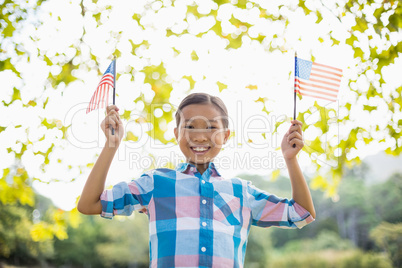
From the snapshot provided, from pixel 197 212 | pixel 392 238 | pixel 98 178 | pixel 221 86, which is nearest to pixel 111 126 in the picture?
pixel 98 178

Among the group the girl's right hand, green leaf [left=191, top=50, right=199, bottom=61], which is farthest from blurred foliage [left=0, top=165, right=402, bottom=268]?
the girl's right hand

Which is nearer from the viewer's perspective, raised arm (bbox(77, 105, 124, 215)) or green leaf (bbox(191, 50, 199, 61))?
raised arm (bbox(77, 105, 124, 215))

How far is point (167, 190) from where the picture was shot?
1735 millimetres

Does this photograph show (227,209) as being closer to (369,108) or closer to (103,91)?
(103,91)

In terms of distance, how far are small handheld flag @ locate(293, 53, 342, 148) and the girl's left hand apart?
438 mm

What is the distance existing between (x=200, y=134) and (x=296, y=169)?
0.43 metres

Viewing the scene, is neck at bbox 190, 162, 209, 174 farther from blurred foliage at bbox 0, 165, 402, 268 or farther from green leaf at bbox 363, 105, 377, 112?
blurred foliage at bbox 0, 165, 402, 268

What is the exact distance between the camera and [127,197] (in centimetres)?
170

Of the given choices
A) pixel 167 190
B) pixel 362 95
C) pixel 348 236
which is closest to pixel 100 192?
pixel 167 190

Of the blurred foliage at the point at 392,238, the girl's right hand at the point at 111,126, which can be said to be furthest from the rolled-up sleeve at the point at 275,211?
the blurred foliage at the point at 392,238

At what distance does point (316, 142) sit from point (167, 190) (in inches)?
97.3

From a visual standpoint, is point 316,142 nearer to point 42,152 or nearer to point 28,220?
point 42,152

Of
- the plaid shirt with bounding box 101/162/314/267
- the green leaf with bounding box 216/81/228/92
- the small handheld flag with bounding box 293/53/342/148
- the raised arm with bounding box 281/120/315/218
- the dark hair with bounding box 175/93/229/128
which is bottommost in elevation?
the plaid shirt with bounding box 101/162/314/267

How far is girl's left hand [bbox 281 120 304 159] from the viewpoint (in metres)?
1.76
